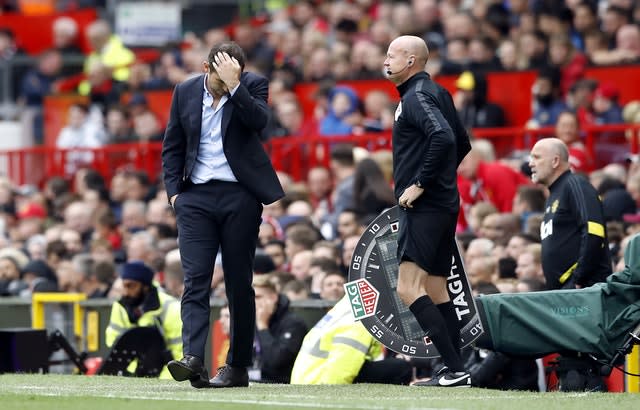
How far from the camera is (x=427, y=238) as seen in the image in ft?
33.2

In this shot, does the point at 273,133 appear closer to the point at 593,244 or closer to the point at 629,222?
the point at 629,222

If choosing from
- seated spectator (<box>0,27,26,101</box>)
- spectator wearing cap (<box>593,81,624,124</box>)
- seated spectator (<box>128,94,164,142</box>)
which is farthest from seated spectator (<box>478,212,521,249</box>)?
seated spectator (<box>0,27,26,101</box>)

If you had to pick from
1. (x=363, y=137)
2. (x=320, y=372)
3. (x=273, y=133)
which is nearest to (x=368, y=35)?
(x=273, y=133)

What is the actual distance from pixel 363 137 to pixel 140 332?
5.28 m

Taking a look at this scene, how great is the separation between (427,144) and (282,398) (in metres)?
1.81

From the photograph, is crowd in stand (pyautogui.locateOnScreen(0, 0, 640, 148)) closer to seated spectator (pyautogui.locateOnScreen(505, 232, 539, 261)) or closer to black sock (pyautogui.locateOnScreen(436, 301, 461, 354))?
seated spectator (pyautogui.locateOnScreen(505, 232, 539, 261))

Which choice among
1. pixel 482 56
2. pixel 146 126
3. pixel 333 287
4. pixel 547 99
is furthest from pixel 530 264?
pixel 146 126

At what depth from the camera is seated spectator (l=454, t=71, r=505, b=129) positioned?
18219mm

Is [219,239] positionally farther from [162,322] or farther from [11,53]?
[11,53]

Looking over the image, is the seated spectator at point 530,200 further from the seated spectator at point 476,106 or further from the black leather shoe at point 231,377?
the black leather shoe at point 231,377

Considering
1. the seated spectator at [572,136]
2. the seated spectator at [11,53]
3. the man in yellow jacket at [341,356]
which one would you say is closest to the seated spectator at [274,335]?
the man in yellow jacket at [341,356]

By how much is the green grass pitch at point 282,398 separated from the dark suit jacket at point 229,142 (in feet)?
3.95

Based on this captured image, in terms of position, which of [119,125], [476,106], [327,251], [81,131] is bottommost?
[327,251]

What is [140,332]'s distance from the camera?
13.2 meters
